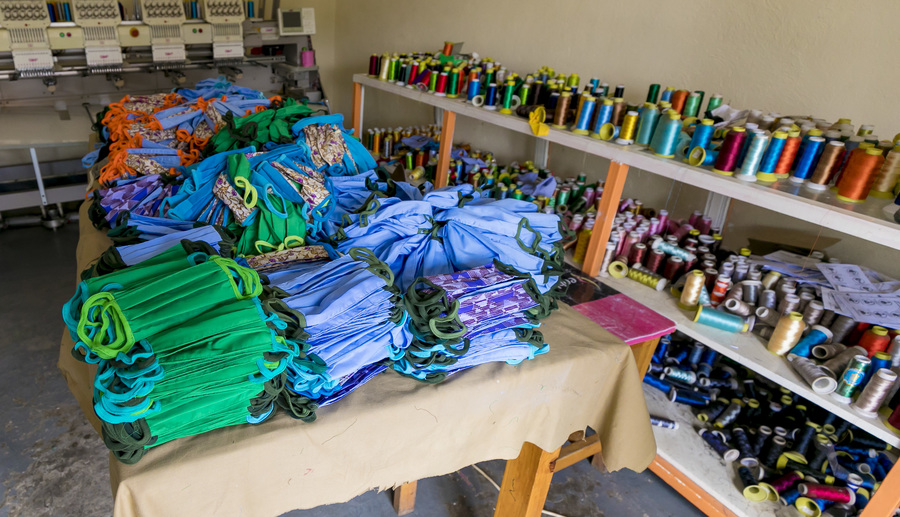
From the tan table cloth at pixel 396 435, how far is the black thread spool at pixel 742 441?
23.5 inches

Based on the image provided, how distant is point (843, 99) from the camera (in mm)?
2473

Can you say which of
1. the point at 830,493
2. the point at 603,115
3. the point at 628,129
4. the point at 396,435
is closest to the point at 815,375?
the point at 830,493

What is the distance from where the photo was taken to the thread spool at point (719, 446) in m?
2.28

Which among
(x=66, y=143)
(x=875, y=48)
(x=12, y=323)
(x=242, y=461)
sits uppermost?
(x=875, y=48)

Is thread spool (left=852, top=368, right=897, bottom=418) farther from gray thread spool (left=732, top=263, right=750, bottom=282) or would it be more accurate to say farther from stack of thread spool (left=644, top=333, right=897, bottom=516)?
gray thread spool (left=732, top=263, right=750, bottom=282)

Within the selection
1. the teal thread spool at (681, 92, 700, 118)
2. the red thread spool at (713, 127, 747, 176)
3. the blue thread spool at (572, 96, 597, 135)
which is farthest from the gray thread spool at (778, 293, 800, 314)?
the blue thread spool at (572, 96, 597, 135)

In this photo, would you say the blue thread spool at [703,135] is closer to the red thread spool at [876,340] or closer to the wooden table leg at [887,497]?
the red thread spool at [876,340]

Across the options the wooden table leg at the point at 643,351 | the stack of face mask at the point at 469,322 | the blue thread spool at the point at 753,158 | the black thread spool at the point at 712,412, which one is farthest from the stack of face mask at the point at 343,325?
the black thread spool at the point at 712,412

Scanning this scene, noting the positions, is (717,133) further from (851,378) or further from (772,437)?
(772,437)

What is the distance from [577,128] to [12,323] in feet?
11.8

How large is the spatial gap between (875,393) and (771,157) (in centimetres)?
87

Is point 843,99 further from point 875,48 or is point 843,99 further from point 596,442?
point 596,442

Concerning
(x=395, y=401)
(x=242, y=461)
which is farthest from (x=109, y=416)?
(x=395, y=401)

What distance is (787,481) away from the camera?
2.12 m
